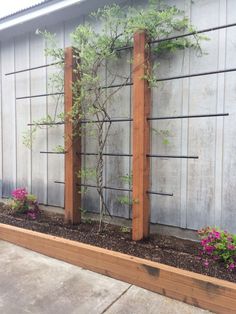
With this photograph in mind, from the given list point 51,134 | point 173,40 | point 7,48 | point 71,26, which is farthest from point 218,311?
point 7,48

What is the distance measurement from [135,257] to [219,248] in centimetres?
66

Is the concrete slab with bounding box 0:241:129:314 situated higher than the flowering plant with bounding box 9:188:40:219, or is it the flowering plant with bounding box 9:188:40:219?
the flowering plant with bounding box 9:188:40:219

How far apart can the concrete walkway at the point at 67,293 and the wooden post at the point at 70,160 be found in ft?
2.59

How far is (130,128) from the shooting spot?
3143 mm

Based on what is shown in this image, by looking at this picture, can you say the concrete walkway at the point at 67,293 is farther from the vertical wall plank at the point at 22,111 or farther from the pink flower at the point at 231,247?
the vertical wall plank at the point at 22,111

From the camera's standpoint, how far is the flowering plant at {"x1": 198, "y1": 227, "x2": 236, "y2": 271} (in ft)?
7.18

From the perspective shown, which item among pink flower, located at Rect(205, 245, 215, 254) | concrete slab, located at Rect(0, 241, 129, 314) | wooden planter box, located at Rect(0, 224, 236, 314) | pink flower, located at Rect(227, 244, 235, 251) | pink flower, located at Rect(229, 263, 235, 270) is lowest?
concrete slab, located at Rect(0, 241, 129, 314)

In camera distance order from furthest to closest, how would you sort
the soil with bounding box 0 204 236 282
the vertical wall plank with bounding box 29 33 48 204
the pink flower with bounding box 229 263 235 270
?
the vertical wall plank with bounding box 29 33 48 204
the soil with bounding box 0 204 236 282
the pink flower with bounding box 229 263 235 270

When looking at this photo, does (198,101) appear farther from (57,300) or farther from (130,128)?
(57,300)

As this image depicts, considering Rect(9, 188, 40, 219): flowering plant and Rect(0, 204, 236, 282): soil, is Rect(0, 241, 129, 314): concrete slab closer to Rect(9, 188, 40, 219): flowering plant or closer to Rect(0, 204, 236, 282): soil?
Rect(0, 204, 236, 282): soil

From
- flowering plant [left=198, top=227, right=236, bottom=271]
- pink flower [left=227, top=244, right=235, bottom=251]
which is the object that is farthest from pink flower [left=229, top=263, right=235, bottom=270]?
pink flower [left=227, top=244, right=235, bottom=251]

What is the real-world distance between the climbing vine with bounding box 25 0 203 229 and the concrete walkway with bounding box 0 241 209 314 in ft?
2.89

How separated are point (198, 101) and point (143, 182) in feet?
3.00

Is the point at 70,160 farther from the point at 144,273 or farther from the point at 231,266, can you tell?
the point at 231,266
